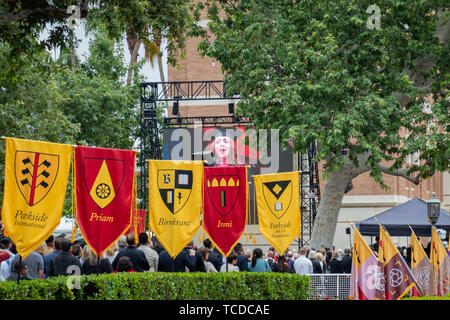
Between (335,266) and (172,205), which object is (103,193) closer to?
(172,205)

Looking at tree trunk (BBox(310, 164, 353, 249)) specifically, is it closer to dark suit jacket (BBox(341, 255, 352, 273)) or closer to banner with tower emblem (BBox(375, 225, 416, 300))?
dark suit jacket (BBox(341, 255, 352, 273))

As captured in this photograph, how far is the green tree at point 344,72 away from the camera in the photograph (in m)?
21.8

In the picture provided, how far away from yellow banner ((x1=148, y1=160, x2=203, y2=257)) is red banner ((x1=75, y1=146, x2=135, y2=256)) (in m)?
1.55

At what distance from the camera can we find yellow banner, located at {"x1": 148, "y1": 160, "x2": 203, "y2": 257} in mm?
12375

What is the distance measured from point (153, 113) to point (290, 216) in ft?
56.6

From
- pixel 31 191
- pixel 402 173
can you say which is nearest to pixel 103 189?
pixel 31 191

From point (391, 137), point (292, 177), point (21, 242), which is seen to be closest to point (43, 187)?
point (21, 242)

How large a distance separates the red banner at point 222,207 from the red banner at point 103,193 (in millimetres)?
3137

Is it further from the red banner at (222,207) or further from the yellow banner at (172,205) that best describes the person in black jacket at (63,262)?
the red banner at (222,207)

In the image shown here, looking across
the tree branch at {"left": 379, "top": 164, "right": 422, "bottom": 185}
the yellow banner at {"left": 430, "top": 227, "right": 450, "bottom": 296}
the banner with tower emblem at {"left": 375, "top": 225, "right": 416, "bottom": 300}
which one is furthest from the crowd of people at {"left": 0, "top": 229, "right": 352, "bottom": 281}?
the tree branch at {"left": 379, "top": 164, "right": 422, "bottom": 185}

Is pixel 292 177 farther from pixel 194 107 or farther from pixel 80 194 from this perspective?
pixel 194 107

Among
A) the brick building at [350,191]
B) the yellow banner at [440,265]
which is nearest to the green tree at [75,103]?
the brick building at [350,191]
